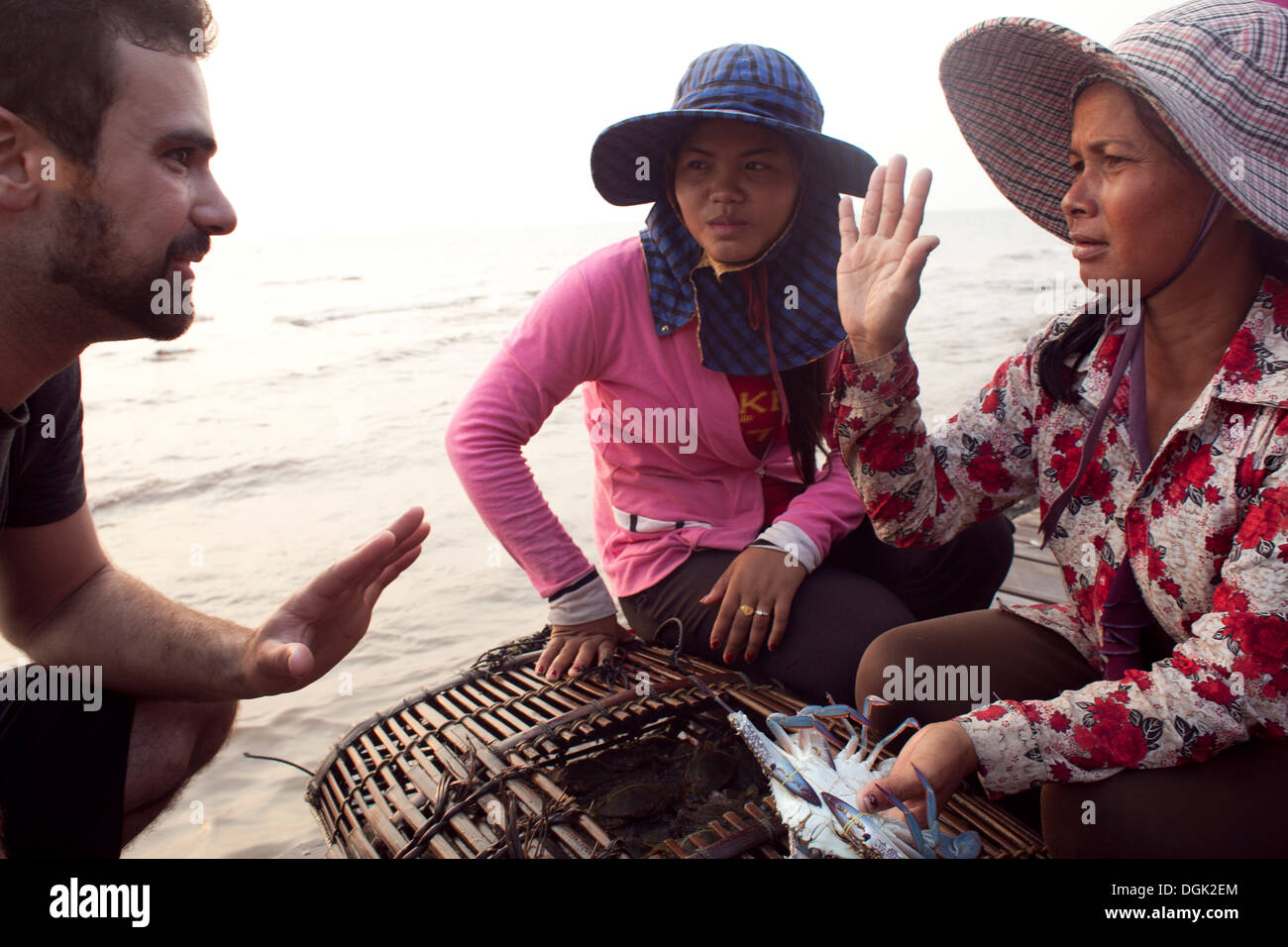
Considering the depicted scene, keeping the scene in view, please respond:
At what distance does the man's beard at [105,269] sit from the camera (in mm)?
1614

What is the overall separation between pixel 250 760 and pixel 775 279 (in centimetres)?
243

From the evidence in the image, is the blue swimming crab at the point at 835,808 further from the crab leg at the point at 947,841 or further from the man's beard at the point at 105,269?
the man's beard at the point at 105,269

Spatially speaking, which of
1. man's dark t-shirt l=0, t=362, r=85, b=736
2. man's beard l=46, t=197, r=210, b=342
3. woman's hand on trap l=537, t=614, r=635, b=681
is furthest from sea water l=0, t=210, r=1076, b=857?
man's beard l=46, t=197, r=210, b=342

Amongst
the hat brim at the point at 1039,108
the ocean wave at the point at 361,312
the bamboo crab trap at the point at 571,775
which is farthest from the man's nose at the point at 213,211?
the ocean wave at the point at 361,312

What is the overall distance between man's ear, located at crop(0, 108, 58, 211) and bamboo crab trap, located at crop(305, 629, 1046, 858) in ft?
4.28

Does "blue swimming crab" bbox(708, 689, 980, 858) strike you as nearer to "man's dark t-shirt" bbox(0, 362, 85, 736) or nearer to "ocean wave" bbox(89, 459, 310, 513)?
"man's dark t-shirt" bbox(0, 362, 85, 736)

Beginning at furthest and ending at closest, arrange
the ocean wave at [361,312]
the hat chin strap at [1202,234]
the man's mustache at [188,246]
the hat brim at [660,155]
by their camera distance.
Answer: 1. the ocean wave at [361,312]
2. the hat brim at [660,155]
3. the man's mustache at [188,246]
4. the hat chin strap at [1202,234]

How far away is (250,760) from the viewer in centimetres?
312

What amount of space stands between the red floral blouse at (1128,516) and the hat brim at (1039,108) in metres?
0.27

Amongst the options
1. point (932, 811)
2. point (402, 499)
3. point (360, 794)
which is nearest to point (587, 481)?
point (402, 499)

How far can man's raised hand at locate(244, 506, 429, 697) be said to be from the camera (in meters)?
1.61

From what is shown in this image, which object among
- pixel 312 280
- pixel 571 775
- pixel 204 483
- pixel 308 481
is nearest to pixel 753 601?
pixel 571 775

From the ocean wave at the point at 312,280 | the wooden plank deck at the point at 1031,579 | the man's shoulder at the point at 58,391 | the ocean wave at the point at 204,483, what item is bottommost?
the ocean wave at the point at 312,280
